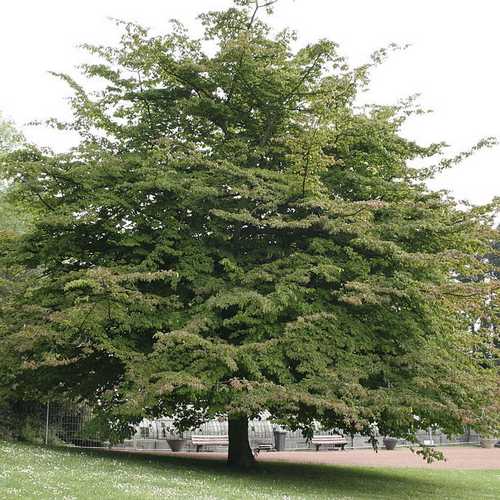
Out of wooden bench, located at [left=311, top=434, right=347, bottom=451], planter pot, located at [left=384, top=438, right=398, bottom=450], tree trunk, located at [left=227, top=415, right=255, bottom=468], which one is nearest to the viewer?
tree trunk, located at [left=227, top=415, right=255, bottom=468]

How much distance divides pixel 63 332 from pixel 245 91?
6656 millimetres

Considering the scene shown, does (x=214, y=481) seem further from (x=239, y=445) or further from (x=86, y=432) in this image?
(x=239, y=445)

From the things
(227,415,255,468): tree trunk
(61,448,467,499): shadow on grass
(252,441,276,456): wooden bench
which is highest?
(227,415,255,468): tree trunk

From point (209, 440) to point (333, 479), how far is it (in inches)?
388

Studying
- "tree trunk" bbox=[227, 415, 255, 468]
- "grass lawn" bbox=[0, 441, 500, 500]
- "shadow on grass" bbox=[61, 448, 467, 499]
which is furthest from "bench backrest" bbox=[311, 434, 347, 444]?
"tree trunk" bbox=[227, 415, 255, 468]

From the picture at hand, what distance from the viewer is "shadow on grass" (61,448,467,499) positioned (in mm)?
11883

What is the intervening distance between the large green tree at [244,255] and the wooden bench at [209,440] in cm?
782

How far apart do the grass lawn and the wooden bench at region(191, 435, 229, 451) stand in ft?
19.2

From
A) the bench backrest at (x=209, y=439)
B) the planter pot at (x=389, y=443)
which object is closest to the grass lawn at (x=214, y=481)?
the bench backrest at (x=209, y=439)

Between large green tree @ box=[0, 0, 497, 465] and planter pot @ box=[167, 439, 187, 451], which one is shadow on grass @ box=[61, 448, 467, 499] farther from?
planter pot @ box=[167, 439, 187, 451]

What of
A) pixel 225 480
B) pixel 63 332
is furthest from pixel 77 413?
pixel 225 480

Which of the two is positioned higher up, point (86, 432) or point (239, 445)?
A: point (86, 432)

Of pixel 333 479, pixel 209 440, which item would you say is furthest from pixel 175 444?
pixel 333 479

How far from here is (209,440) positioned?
23422 mm
